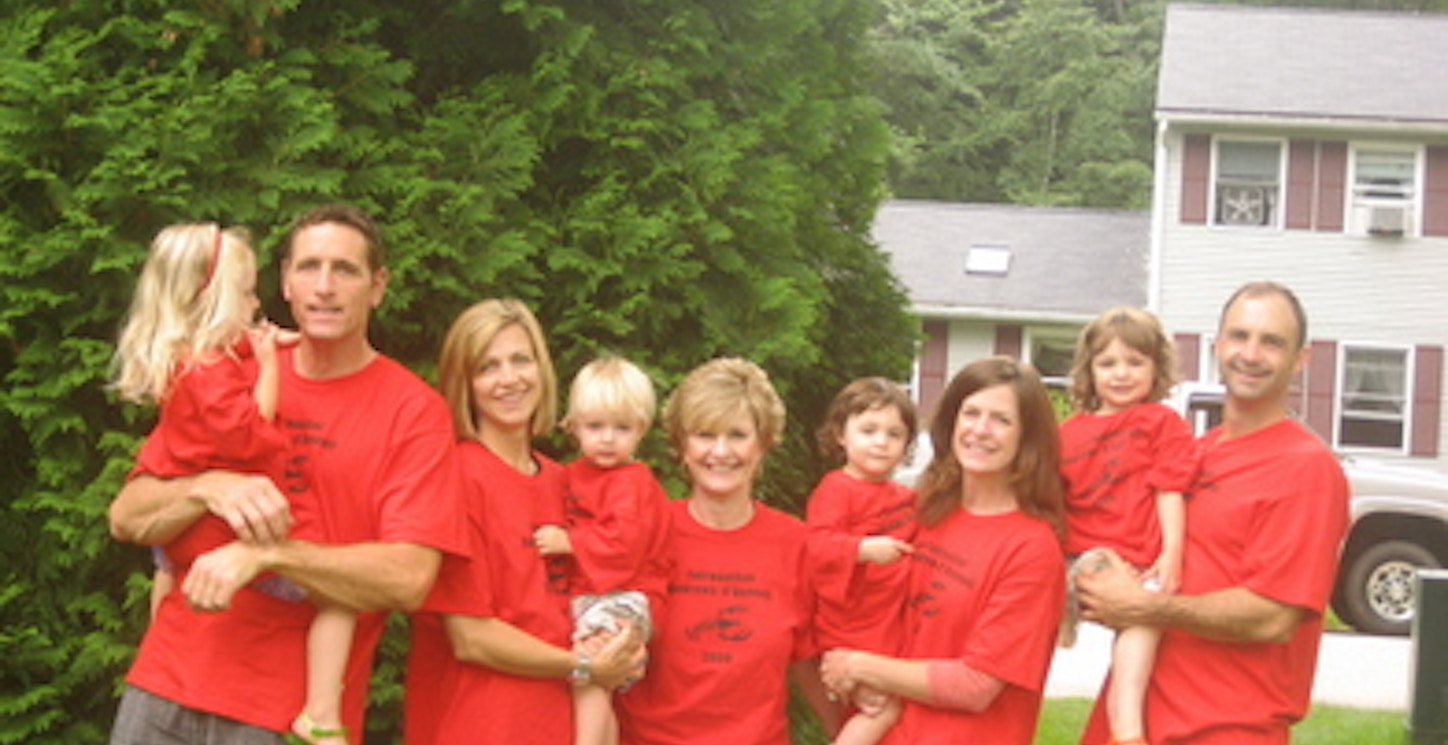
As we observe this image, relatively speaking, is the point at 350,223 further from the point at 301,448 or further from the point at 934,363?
the point at 934,363

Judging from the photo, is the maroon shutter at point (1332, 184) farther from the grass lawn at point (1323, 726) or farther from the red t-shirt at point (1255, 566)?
the red t-shirt at point (1255, 566)

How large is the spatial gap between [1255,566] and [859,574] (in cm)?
89

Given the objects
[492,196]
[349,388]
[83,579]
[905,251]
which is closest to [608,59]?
[492,196]

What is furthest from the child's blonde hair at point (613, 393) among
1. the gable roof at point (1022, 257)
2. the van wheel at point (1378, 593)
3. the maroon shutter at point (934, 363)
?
the maroon shutter at point (934, 363)

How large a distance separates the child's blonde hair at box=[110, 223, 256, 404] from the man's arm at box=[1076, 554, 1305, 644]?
197 centimetres

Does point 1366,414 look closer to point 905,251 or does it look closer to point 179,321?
point 905,251

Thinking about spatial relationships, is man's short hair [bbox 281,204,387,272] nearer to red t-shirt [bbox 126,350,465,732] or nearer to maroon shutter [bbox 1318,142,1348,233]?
red t-shirt [bbox 126,350,465,732]

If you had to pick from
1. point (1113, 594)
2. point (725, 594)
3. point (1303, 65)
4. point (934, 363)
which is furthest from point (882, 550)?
point (934, 363)

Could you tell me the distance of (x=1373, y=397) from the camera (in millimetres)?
24078

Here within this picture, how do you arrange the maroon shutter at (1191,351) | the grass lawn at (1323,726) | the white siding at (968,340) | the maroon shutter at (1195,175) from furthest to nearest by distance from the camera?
1. the white siding at (968,340)
2. the maroon shutter at (1191,351)
3. the maroon shutter at (1195,175)
4. the grass lawn at (1323,726)

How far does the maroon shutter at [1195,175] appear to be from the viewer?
24.3m

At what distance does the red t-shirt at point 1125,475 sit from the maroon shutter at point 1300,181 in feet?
70.0

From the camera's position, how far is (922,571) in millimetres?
3980

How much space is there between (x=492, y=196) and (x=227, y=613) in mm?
1500
